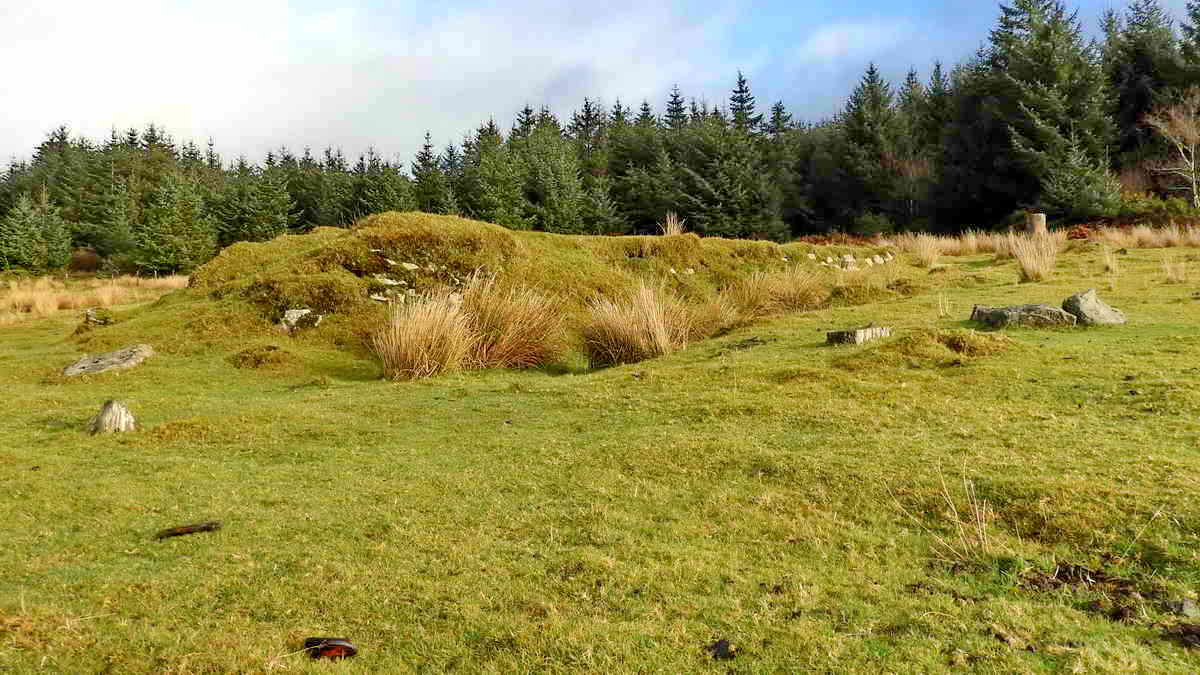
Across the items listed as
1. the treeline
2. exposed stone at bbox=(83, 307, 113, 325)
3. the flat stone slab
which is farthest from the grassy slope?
the treeline

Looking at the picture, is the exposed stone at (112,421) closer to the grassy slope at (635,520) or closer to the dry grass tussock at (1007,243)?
the grassy slope at (635,520)

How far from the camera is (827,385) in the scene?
5973 millimetres

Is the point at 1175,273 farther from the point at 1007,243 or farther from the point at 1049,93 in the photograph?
the point at 1049,93

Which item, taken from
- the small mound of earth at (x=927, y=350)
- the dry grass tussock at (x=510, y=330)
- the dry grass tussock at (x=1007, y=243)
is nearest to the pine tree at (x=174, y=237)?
the dry grass tussock at (x=1007, y=243)

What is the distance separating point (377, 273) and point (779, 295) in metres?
6.13

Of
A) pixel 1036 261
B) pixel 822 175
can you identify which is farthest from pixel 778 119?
pixel 1036 261

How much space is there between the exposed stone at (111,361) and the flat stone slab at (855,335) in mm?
7738

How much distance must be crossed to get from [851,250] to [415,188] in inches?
1485

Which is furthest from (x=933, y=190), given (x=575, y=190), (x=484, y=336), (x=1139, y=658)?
(x=1139, y=658)

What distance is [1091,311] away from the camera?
25.8ft

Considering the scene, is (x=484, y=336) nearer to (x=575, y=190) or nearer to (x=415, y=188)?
(x=575, y=190)

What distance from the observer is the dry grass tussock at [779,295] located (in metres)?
11.8

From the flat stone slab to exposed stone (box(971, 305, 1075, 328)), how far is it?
1251 mm

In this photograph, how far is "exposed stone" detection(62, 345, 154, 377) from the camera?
8570 millimetres
